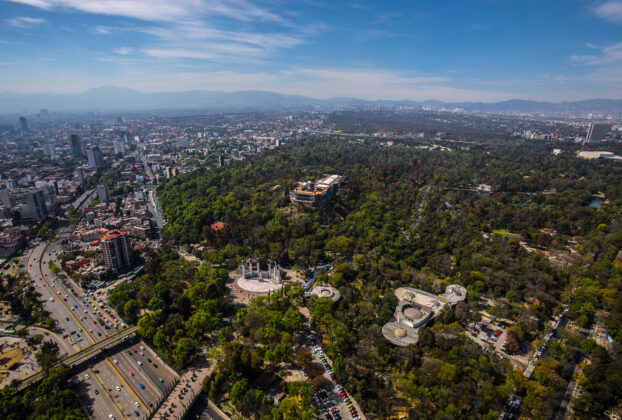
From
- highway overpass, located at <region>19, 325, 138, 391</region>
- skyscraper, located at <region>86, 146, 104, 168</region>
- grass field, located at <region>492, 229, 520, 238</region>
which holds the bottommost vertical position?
highway overpass, located at <region>19, 325, 138, 391</region>

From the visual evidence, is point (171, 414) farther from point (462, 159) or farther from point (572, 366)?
point (462, 159)

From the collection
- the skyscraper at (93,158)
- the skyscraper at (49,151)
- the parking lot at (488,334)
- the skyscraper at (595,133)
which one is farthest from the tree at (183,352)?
the skyscraper at (595,133)

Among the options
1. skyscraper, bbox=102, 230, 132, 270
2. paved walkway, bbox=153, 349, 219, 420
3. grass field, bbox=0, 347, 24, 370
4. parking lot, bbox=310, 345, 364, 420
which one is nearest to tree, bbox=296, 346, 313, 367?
parking lot, bbox=310, 345, 364, 420

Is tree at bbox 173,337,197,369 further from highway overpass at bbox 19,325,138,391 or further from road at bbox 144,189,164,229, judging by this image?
road at bbox 144,189,164,229

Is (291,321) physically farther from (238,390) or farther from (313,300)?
(238,390)

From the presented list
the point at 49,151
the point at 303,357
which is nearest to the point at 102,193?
the point at 303,357

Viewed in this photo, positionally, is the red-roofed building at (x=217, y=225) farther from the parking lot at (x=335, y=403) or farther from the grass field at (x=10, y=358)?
the parking lot at (x=335, y=403)

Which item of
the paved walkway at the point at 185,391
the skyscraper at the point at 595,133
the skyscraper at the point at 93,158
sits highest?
the skyscraper at the point at 595,133
